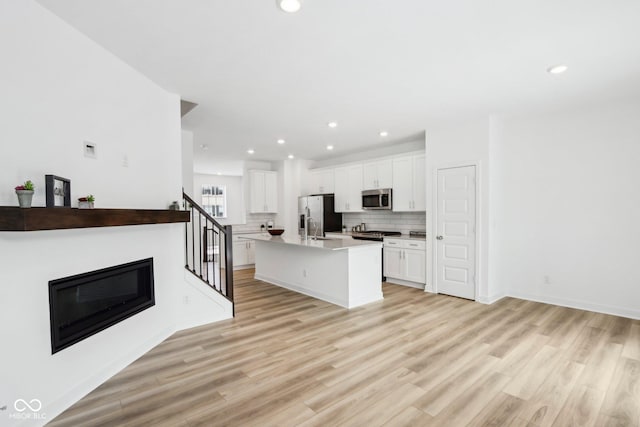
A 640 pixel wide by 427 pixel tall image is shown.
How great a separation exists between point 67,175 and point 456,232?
4.78 m

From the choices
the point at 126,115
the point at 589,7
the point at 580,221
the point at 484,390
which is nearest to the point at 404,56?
the point at 589,7

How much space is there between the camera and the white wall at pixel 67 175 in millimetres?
1888

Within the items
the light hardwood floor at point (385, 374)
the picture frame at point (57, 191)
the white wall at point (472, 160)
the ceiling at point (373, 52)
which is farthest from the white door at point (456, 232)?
the picture frame at point (57, 191)

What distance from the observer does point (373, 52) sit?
8.84ft

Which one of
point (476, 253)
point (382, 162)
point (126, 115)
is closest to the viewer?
point (126, 115)

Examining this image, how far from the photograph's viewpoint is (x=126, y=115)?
2.93 m

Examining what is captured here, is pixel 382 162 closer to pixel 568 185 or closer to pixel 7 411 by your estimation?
pixel 568 185

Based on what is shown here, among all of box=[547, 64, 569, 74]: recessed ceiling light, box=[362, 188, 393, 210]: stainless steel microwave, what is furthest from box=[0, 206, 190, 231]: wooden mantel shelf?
box=[362, 188, 393, 210]: stainless steel microwave

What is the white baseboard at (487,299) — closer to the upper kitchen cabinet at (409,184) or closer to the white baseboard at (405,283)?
the white baseboard at (405,283)

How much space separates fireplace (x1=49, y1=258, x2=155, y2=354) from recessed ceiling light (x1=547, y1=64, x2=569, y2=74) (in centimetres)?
439

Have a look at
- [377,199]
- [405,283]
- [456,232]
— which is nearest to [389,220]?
[377,199]

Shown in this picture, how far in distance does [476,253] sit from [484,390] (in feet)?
8.50

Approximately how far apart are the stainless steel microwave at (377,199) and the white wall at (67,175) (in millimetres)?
4074

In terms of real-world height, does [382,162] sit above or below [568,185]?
above
